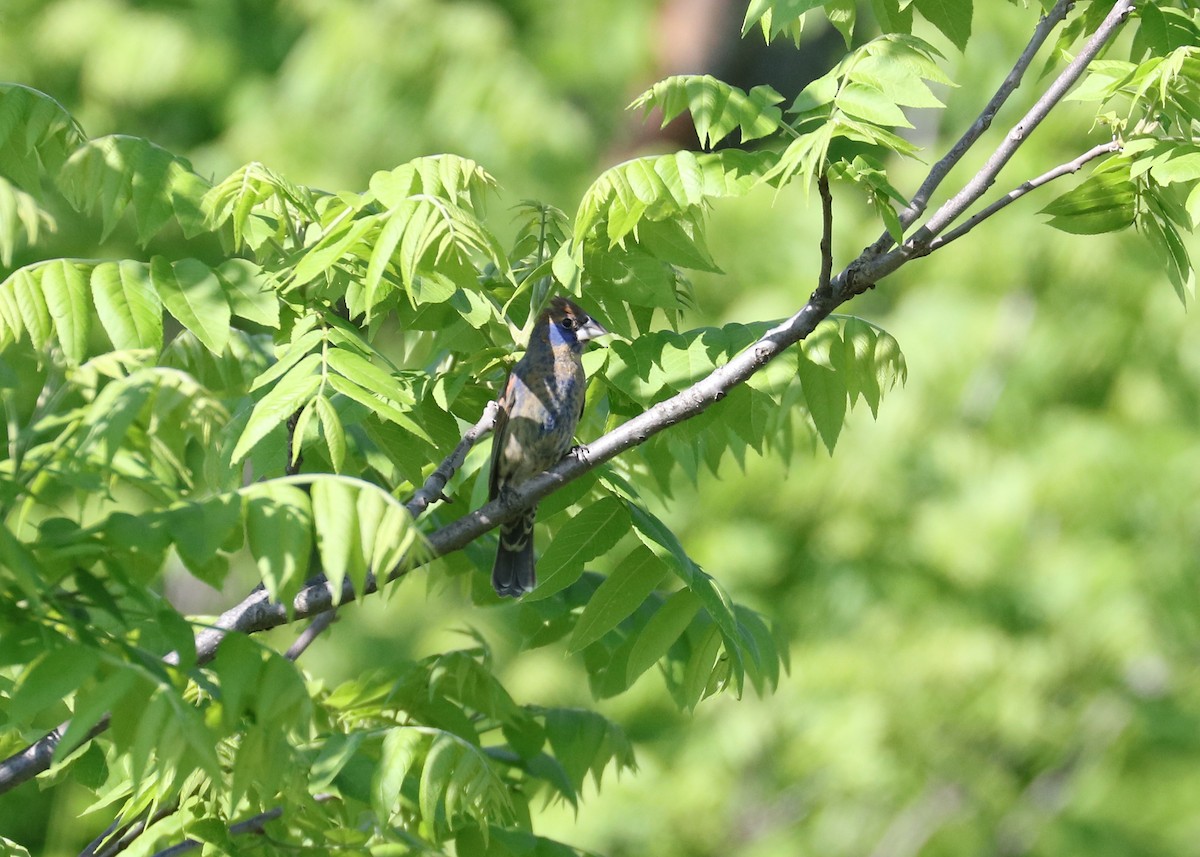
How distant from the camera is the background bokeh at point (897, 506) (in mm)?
9852

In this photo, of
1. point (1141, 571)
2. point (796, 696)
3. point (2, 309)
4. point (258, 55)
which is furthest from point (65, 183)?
point (258, 55)

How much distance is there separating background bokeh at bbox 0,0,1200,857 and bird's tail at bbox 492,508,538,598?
4925 mm

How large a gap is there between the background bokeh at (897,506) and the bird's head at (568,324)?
531 cm

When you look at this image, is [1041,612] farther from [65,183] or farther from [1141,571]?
[65,183]

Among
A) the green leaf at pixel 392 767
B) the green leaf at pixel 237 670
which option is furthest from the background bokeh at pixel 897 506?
the green leaf at pixel 237 670

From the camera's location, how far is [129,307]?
3.01m

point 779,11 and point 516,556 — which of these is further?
point 516,556

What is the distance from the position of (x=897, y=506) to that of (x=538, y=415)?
611cm

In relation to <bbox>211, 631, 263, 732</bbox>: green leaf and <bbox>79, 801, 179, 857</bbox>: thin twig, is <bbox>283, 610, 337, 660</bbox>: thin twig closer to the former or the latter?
<bbox>79, 801, 179, 857</bbox>: thin twig

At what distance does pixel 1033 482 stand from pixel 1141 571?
1.20m

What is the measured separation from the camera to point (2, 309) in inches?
117

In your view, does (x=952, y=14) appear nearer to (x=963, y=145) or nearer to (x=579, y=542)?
(x=963, y=145)

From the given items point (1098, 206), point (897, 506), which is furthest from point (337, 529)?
point (897, 506)

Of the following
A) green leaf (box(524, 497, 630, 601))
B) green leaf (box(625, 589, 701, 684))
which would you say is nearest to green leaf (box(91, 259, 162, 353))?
green leaf (box(524, 497, 630, 601))
